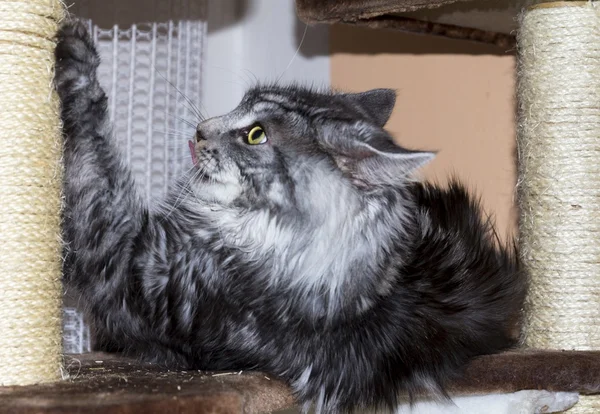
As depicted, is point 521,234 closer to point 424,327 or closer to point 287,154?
point 424,327

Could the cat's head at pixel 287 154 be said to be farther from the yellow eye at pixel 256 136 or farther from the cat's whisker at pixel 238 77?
the cat's whisker at pixel 238 77

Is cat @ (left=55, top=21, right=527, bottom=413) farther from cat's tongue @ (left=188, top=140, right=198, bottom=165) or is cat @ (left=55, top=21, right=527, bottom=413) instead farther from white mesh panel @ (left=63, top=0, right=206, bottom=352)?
white mesh panel @ (left=63, top=0, right=206, bottom=352)

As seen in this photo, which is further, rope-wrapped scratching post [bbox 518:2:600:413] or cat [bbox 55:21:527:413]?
rope-wrapped scratching post [bbox 518:2:600:413]

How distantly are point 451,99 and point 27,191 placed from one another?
1985mm

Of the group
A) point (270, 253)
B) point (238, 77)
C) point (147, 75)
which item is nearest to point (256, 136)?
point (270, 253)

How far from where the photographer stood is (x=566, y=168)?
199 cm

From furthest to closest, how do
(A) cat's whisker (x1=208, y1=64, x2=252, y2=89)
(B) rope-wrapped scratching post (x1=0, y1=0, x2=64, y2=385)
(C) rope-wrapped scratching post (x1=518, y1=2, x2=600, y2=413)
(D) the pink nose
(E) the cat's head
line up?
(A) cat's whisker (x1=208, y1=64, x2=252, y2=89), (C) rope-wrapped scratching post (x1=518, y1=2, x2=600, y2=413), (D) the pink nose, (E) the cat's head, (B) rope-wrapped scratching post (x1=0, y1=0, x2=64, y2=385)

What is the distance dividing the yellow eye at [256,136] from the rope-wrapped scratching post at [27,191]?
1.42 feet

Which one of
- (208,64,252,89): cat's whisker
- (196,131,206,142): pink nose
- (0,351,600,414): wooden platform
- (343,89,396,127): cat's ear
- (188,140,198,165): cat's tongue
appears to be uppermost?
(208,64,252,89): cat's whisker

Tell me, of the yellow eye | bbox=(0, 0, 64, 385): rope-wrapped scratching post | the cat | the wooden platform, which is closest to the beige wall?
the wooden platform

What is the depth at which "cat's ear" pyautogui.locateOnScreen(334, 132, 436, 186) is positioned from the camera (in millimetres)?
1447

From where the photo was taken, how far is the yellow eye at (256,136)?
1682 millimetres

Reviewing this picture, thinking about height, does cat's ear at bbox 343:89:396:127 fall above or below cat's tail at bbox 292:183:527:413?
above

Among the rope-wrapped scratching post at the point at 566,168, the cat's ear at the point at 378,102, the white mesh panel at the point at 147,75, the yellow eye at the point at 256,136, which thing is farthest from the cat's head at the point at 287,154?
the white mesh panel at the point at 147,75
